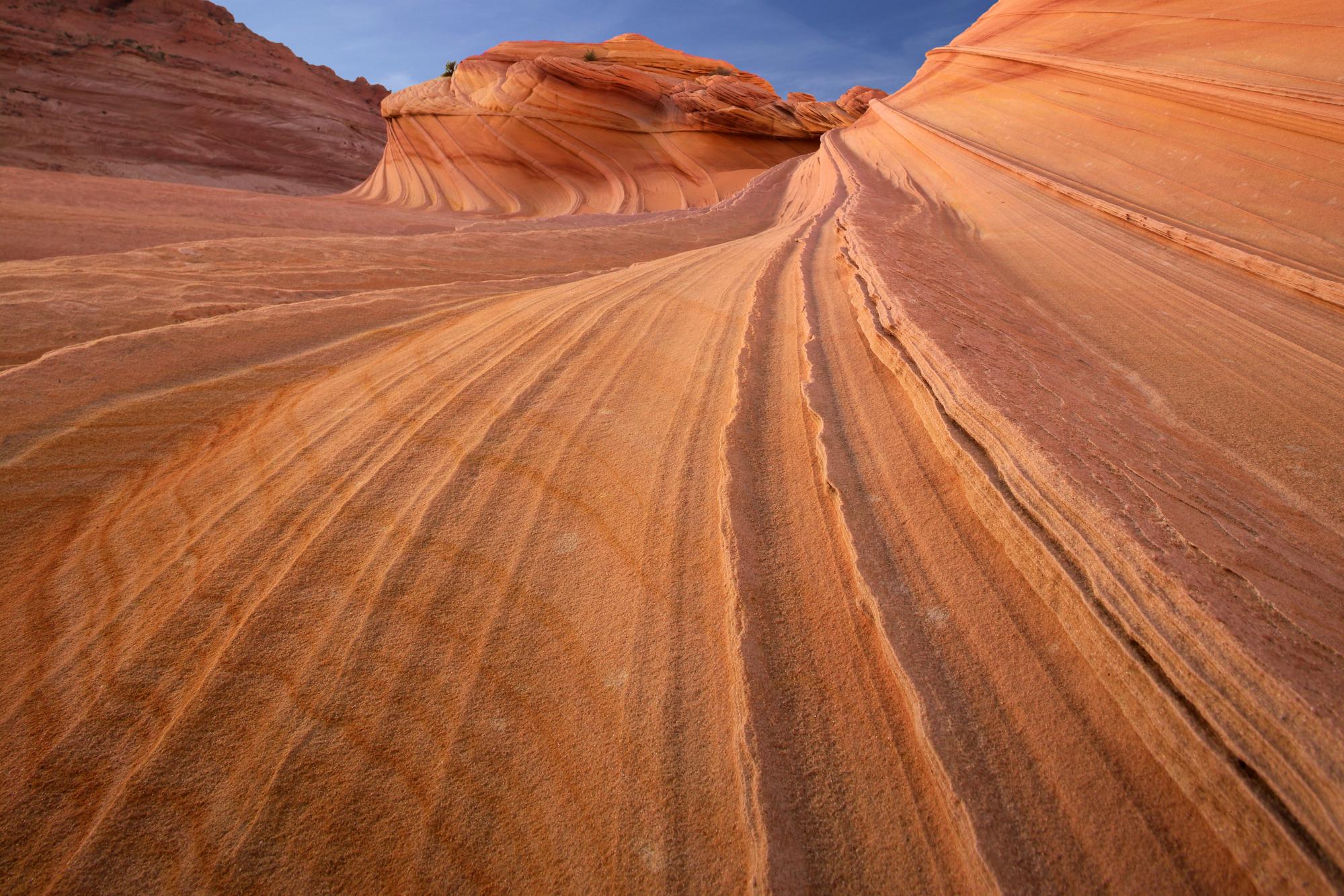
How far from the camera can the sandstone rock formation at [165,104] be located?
16.1 meters

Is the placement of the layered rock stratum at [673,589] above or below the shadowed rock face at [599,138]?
below

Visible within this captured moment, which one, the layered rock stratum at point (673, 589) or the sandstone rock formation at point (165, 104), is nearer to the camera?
the layered rock stratum at point (673, 589)

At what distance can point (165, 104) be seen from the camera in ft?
60.4

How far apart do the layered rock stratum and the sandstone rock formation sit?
1961 centimetres

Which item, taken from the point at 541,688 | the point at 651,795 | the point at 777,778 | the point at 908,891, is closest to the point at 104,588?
the point at 541,688

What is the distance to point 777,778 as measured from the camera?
111 cm

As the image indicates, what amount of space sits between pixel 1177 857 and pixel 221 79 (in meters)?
28.7

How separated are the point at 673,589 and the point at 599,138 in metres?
15.4

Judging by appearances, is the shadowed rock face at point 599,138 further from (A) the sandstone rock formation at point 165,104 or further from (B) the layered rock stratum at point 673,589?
(B) the layered rock stratum at point 673,589

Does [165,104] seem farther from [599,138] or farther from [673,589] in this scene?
[673,589]

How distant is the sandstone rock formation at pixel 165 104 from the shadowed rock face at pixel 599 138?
290 inches

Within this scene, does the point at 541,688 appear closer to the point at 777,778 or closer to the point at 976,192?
the point at 777,778

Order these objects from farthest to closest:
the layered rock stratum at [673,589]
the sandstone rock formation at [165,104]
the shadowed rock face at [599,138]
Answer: the sandstone rock formation at [165,104] → the shadowed rock face at [599,138] → the layered rock stratum at [673,589]

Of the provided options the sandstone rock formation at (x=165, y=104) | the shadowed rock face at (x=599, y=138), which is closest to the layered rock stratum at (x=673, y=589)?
the shadowed rock face at (x=599, y=138)
